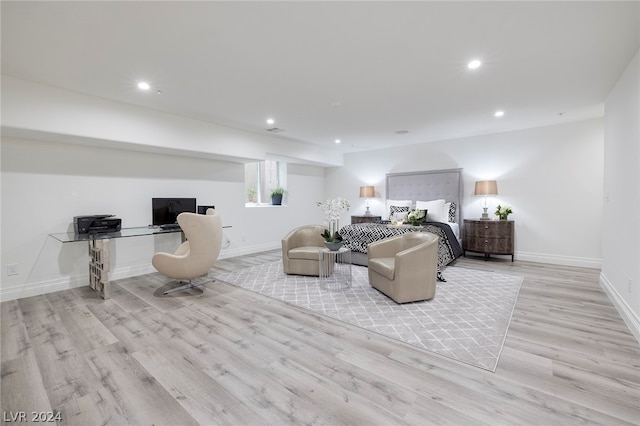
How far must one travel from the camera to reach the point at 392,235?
4492 millimetres

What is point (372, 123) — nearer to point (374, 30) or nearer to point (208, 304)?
point (374, 30)

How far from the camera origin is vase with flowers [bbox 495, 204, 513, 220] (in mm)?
5344

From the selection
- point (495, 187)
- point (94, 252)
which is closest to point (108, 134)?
point (94, 252)

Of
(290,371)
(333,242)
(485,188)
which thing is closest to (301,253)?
(333,242)

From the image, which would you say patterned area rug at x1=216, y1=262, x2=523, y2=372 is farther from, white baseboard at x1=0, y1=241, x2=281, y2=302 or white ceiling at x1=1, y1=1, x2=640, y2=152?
white ceiling at x1=1, y1=1, x2=640, y2=152

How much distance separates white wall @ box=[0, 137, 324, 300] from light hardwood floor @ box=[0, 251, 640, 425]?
782 millimetres

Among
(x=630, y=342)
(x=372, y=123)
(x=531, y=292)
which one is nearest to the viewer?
(x=630, y=342)

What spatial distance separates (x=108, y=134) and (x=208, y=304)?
2581 mm

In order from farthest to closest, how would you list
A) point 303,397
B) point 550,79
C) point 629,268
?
1. point 550,79
2. point 629,268
3. point 303,397

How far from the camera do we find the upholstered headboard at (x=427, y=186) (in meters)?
6.01

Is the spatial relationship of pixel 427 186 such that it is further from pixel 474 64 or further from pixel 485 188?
pixel 474 64

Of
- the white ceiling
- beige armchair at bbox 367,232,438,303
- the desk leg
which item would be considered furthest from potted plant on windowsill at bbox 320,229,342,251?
the desk leg

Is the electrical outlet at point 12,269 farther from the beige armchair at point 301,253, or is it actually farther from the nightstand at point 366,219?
the nightstand at point 366,219

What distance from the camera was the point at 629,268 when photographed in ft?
8.73
